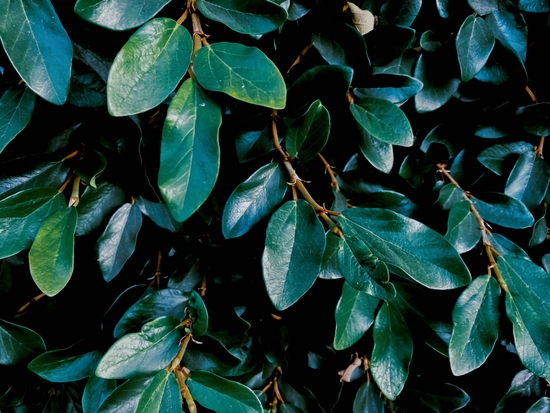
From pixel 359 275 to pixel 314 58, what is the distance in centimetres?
37

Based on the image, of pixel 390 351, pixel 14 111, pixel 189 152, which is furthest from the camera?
pixel 390 351

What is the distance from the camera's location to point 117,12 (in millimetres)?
487

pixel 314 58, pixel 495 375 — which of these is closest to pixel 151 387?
pixel 314 58

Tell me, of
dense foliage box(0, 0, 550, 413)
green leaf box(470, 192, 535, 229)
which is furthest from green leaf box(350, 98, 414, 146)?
green leaf box(470, 192, 535, 229)

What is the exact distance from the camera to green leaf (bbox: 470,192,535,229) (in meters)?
0.72

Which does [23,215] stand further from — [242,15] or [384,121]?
[384,121]

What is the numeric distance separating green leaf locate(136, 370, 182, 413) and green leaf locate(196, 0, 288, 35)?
0.47 m

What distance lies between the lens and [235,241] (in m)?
0.74

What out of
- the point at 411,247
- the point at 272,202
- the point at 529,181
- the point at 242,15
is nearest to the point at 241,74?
the point at 242,15

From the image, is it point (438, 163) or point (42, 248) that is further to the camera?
point (438, 163)

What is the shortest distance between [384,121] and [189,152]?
0.32 m

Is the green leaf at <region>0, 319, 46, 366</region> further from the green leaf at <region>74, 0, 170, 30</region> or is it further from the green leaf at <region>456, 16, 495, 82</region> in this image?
the green leaf at <region>456, 16, 495, 82</region>

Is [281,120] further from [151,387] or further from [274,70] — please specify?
[151,387]

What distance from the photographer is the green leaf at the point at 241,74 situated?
0.48 meters
